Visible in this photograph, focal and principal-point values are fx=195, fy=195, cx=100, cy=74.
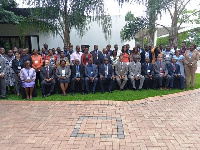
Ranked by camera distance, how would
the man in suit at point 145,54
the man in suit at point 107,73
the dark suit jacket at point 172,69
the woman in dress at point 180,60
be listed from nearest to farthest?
1. the man in suit at point 107,73
2. the dark suit jacket at point 172,69
3. the woman in dress at point 180,60
4. the man in suit at point 145,54

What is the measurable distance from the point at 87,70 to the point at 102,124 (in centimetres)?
309

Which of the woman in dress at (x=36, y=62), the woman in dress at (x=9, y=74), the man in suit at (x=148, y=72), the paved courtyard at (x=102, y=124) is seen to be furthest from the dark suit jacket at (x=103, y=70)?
the woman in dress at (x=9, y=74)

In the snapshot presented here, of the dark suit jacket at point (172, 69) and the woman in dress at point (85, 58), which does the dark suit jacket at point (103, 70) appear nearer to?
the woman in dress at point (85, 58)

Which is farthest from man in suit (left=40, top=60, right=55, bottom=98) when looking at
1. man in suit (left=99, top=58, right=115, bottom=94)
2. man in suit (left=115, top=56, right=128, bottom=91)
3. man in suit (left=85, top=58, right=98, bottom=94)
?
man in suit (left=115, top=56, right=128, bottom=91)

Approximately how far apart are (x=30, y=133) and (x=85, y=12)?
234 inches

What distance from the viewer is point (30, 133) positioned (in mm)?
4188

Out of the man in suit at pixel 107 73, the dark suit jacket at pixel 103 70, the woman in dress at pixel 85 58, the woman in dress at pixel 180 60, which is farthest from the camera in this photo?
the woman in dress at pixel 180 60

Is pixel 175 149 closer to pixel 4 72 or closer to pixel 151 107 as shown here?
pixel 151 107

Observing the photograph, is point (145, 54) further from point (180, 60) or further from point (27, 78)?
point (27, 78)

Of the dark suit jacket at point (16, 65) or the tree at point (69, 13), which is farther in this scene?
the tree at point (69, 13)

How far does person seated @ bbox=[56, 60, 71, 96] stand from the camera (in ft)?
23.0

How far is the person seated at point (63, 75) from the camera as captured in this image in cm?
702

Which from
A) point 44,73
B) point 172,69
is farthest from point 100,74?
point 172,69

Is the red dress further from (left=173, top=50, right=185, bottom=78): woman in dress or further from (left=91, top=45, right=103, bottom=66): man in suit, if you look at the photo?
(left=173, top=50, right=185, bottom=78): woman in dress
